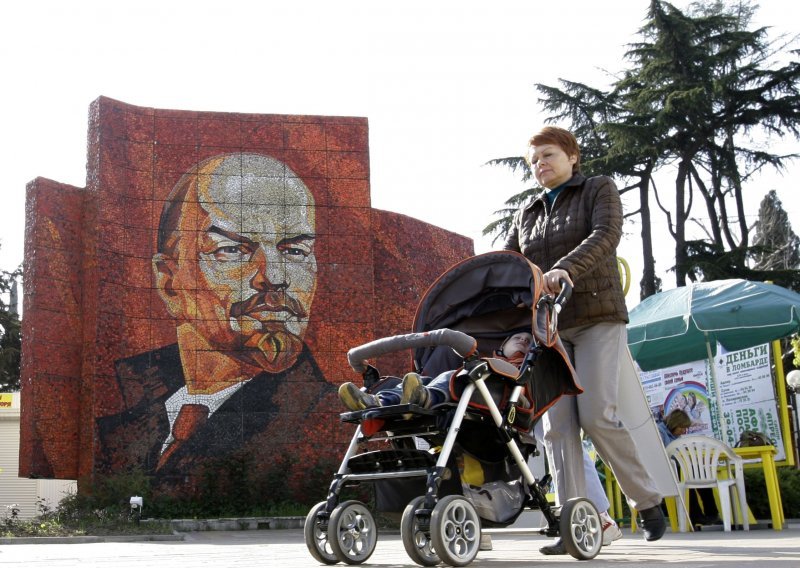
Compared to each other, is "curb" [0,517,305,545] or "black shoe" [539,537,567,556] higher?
"black shoe" [539,537,567,556]

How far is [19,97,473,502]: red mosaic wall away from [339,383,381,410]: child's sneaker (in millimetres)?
8477

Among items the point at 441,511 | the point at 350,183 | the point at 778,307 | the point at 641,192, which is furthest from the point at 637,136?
the point at 441,511

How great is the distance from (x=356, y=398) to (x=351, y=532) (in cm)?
56

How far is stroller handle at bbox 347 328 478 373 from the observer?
13.7 ft

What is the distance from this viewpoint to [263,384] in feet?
42.1

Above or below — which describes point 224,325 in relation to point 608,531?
above

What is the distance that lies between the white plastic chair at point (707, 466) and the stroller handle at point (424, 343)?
14.8 feet

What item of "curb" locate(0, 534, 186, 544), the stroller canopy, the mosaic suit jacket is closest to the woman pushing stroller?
the stroller canopy

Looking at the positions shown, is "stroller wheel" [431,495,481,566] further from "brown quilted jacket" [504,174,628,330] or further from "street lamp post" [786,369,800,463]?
"street lamp post" [786,369,800,463]

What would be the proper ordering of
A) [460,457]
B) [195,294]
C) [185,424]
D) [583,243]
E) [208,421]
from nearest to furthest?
[460,457], [583,243], [185,424], [208,421], [195,294]

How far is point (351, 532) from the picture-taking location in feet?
13.8

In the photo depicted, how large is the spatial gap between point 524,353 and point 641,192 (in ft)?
82.5

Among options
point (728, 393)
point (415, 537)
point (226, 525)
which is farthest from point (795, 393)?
point (415, 537)

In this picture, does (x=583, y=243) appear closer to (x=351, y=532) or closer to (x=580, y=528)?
(x=580, y=528)
